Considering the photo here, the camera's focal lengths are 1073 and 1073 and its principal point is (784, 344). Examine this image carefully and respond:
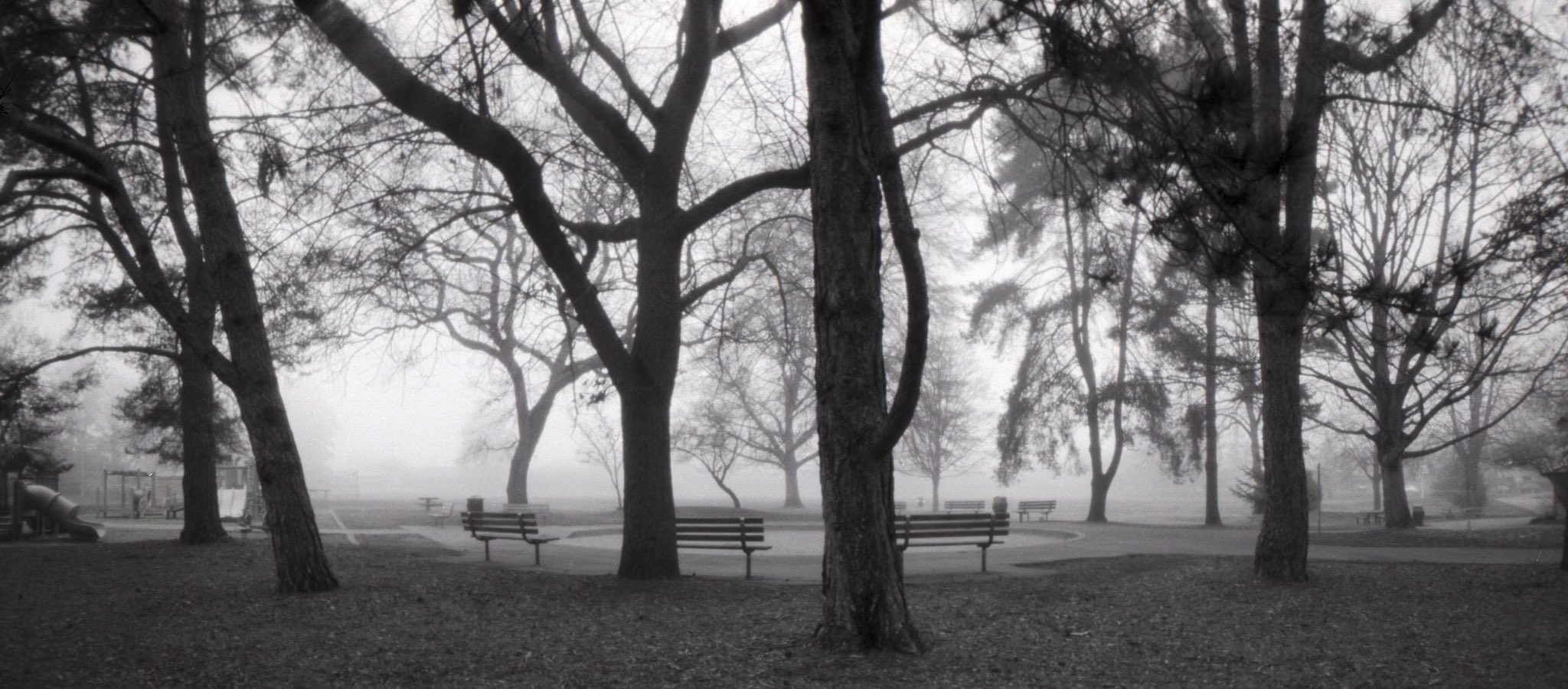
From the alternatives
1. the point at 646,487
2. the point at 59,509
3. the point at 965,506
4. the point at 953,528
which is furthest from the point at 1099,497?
the point at 59,509

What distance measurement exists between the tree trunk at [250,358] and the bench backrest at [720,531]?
4.34 m

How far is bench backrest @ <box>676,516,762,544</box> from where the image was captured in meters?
13.5

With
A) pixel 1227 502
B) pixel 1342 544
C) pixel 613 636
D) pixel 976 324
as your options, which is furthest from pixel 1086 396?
pixel 1227 502

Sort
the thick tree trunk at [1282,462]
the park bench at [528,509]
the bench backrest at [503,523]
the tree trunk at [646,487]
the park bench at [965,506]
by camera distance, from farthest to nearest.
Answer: the park bench at [965,506]
the park bench at [528,509]
the bench backrest at [503,523]
the tree trunk at [646,487]
the thick tree trunk at [1282,462]

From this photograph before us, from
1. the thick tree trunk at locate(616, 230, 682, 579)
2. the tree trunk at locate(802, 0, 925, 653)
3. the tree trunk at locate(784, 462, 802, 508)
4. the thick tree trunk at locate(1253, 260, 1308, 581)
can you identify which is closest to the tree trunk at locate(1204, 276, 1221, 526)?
the thick tree trunk at locate(1253, 260, 1308, 581)

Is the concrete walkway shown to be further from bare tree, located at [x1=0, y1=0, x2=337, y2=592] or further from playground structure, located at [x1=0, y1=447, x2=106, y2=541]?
playground structure, located at [x1=0, y1=447, x2=106, y2=541]

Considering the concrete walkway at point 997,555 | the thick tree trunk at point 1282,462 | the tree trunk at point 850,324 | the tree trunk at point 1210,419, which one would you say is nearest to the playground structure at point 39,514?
the concrete walkway at point 997,555

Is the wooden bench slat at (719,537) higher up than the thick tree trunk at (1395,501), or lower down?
higher up

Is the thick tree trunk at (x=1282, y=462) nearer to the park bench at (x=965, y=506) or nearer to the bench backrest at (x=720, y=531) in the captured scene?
the bench backrest at (x=720, y=531)

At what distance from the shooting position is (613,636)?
7.98 m

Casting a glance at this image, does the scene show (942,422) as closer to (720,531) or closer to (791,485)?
(791,485)

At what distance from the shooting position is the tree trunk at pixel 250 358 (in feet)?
35.1

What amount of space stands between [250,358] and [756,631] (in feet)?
20.9

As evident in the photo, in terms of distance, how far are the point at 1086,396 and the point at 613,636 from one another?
23.8 metres
